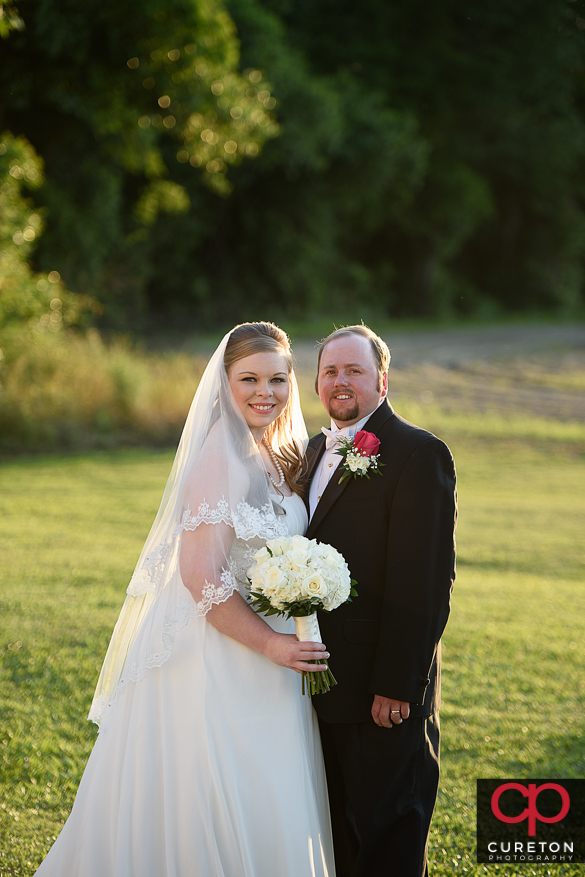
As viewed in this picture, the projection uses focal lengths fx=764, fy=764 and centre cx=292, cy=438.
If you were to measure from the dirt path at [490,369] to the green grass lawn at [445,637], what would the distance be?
6726 mm

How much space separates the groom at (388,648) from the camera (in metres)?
2.92

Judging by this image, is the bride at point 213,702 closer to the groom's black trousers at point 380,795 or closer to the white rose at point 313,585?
the groom's black trousers at point 380,795

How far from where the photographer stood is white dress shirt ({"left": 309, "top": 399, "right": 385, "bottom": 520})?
3.26 meters

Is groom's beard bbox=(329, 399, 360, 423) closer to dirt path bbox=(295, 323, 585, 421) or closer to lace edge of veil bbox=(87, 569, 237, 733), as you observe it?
lace edge of veil bbox=(87, 569, 237, 733)

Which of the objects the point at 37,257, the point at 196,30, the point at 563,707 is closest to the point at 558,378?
the point at 196,30

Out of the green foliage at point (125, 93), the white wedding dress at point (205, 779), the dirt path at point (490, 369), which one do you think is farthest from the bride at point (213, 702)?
the dirt path at point (490, 369)

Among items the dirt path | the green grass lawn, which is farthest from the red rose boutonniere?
the dirt path

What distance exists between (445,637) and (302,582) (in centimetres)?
449

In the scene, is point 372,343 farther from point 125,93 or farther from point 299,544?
point 125,93

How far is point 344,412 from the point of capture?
3.27m

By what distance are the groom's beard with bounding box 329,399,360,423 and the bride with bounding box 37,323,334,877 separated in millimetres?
254

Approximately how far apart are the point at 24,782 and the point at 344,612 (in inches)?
94.6

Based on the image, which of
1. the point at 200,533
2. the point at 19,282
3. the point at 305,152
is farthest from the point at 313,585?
the point at 305,152

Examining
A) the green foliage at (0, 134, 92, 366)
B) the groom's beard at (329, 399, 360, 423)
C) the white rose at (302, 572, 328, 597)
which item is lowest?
the white rose at (302, 572, 328, 597)
